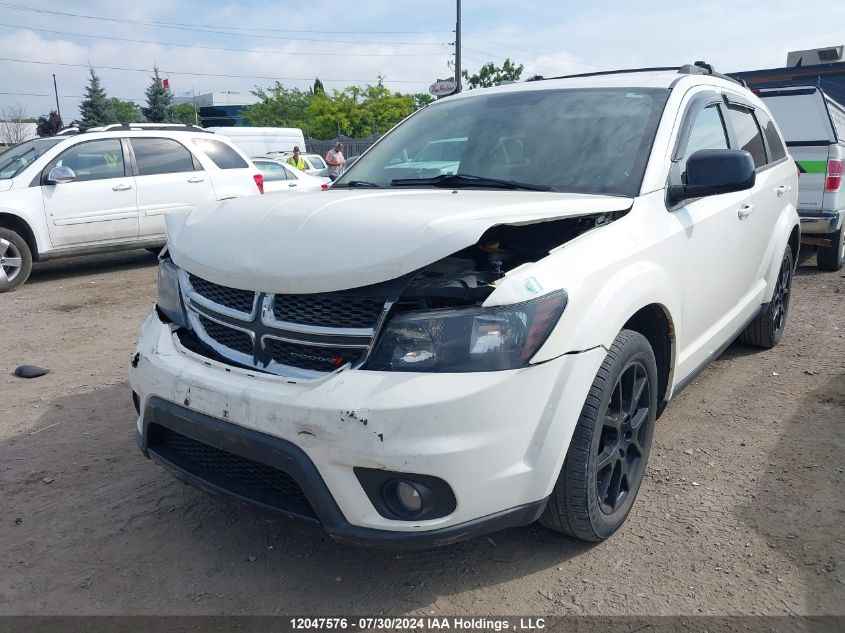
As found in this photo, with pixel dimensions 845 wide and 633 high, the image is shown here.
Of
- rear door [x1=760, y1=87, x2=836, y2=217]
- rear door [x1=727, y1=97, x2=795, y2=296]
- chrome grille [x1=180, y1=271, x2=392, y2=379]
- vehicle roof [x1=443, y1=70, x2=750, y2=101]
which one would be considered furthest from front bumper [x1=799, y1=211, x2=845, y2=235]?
chrome grille [x1=180, y1=271, x2=392, y2=379]

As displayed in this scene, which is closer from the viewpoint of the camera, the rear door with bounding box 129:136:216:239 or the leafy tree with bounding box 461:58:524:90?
the rear door with bounding box 129:136:216:239

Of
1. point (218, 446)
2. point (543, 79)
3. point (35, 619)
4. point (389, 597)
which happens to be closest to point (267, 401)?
point (218, 446)

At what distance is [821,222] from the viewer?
7395mm

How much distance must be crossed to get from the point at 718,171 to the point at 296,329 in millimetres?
1841

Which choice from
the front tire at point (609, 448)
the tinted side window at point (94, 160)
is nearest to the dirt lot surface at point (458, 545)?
the front tire at point (609, 448)

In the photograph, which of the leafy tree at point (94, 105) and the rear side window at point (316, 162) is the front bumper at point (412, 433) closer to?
the rear side window at point (316, 162)

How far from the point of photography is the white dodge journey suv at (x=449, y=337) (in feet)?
6.86

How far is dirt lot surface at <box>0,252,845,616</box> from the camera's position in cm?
240

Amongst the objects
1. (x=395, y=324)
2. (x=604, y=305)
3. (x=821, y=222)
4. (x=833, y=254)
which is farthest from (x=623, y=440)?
(x=833, y=254)

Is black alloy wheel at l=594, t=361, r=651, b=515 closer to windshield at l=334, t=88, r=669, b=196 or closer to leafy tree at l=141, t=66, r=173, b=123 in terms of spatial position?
windshield at l=334, t=88, r=669, b=196

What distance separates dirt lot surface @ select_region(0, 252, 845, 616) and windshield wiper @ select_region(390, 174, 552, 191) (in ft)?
4.73

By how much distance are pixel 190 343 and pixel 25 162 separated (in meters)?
6.74

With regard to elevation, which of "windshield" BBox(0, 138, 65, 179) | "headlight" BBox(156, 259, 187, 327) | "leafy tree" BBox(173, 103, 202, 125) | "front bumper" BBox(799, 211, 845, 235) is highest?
"leafy tree" BBox(173, 103, 202, 125)

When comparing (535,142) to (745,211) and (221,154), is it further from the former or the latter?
(221,154)
